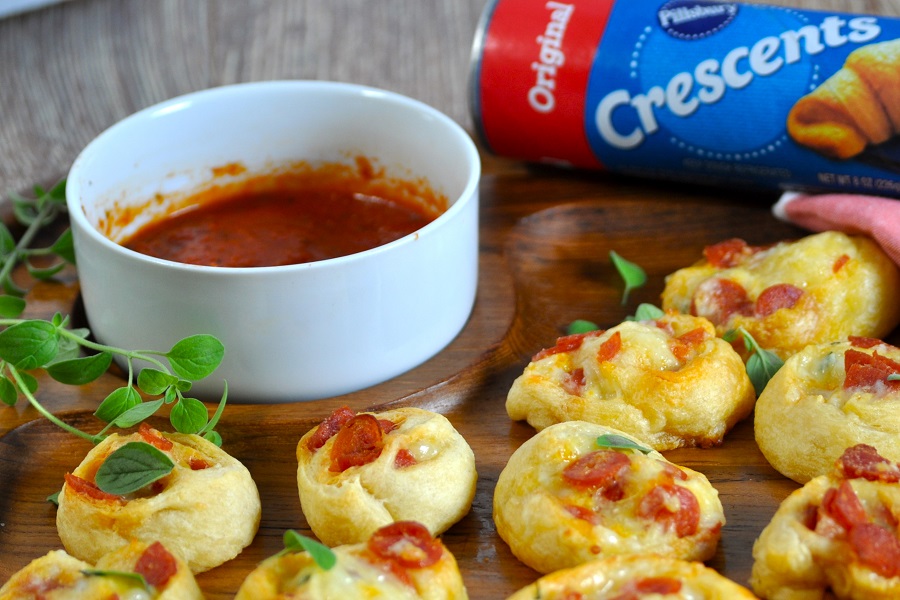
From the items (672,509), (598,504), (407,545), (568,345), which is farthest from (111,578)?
(568,345)

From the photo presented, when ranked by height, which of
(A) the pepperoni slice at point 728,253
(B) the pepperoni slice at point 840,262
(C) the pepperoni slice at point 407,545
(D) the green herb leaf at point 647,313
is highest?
(B) the pepperoni slice at point 840,262

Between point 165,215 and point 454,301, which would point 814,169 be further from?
point 165,215

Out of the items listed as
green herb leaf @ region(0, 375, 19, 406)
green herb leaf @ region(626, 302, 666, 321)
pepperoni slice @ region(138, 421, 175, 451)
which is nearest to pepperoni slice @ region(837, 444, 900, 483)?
green herb leaf @ region(626, 302, 666, 321)

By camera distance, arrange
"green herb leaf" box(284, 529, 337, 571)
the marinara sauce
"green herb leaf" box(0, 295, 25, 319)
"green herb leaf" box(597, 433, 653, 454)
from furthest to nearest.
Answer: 1. the marinara sauce
2. "green herb leaf" box(0, 295, 25, 319)
3. "green herb leaf" box(597, 433, 653, 454)
4. "green herb leaf" box(284, 529, 337, 571)

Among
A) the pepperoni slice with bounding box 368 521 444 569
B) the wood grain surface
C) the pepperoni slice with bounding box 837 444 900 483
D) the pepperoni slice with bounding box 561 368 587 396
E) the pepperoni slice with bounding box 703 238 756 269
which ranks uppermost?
the pepperoni slice with bounding box 837 444 900 483

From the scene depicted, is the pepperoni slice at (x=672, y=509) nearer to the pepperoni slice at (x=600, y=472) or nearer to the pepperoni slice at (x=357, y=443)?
the pepperoni slice at (x=600, y=472)

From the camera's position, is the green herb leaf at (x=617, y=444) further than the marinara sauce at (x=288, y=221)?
No

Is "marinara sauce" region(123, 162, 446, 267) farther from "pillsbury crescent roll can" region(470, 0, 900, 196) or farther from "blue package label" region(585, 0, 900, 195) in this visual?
"blue package label" region(585, 0, 900, 195)

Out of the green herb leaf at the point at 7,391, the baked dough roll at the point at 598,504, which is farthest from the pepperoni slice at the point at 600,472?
the green herb leaf at the point at 7,391
